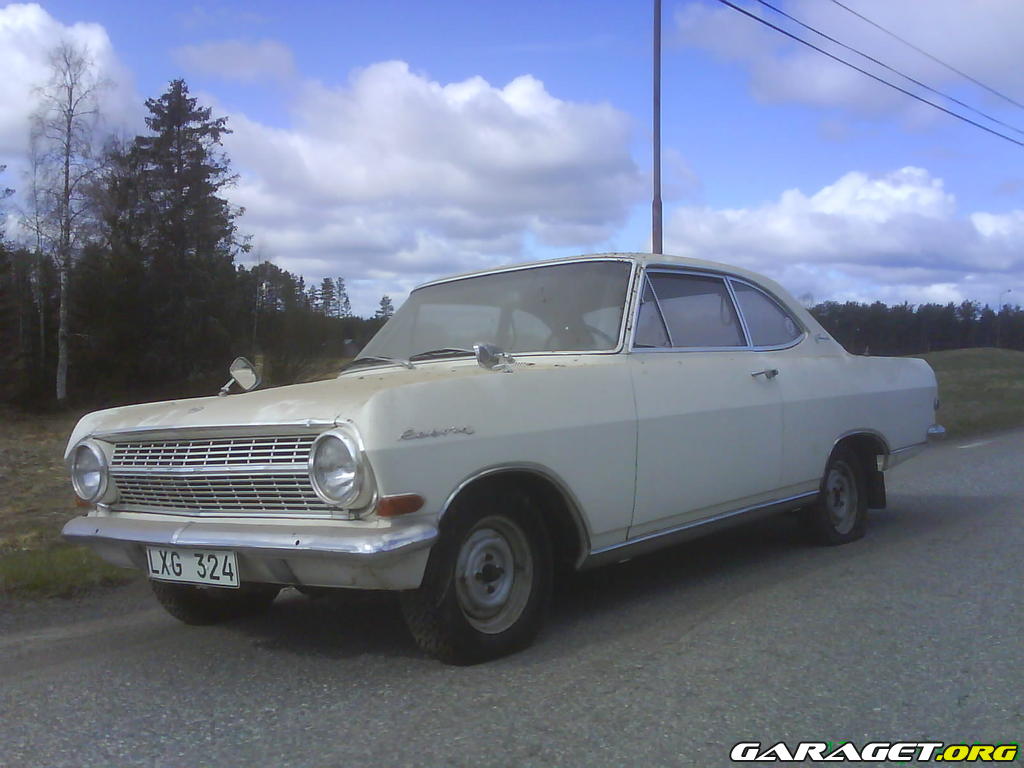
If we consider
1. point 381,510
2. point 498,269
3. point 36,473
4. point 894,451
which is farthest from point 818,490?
point 36,473

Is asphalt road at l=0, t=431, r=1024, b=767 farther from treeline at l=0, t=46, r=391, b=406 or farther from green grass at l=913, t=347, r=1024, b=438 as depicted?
treeline at l=0, t=46, r=391, b=406

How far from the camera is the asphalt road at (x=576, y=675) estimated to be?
301 cm

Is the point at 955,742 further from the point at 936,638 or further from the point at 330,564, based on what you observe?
the point at 330,564

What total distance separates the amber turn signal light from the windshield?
1489mm

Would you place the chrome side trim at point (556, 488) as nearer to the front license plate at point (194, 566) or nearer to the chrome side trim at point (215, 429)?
the chrome side trim at point (215, 429)

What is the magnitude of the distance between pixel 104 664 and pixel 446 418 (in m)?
1.83

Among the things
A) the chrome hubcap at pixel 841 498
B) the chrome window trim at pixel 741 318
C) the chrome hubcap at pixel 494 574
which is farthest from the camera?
the chrome hubcap at pixel 841 498

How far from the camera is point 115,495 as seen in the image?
4.12 meters

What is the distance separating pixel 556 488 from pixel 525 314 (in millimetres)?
1231

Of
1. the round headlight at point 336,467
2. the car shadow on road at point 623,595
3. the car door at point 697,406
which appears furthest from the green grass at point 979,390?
the round headlight at point 336,467

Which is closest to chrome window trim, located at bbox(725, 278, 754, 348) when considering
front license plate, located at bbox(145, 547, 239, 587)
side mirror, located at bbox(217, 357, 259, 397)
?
side mirror, located at bbox(217, 357, 259, 397)

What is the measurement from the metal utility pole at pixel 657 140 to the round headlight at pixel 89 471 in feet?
34.4

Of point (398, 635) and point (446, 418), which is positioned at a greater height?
point (446, 418)

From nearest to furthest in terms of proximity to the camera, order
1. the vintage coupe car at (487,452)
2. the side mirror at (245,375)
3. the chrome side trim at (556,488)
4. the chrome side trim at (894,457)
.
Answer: the vintage coupe car at (487,452) < the chrome side trim at (556,488) < the side mirror at (245,375) < the chrome side trim at (894,457)
